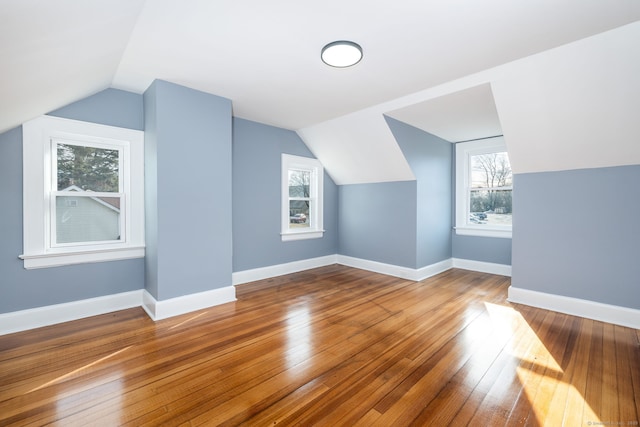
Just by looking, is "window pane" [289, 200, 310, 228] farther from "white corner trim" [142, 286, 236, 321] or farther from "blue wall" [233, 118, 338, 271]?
"white corner trim" [142, 286, 236, 321]

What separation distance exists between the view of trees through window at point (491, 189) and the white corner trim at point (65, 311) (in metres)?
5.34

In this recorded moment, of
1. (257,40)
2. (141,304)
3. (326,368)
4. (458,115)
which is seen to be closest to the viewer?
(326,368)

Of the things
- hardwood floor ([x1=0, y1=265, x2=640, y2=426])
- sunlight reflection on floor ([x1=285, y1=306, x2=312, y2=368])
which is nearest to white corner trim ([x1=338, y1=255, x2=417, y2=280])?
hardwood floor ([x1=0, y1=265, x2=640, y2=426])

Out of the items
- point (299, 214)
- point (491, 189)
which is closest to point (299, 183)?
point (299, 214)

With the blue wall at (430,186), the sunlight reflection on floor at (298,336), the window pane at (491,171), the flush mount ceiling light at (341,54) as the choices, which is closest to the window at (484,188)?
the window pane at (491,171)

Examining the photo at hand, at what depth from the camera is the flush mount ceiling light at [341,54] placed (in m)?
2.21

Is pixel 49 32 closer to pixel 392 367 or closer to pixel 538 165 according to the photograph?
pixel 392 367

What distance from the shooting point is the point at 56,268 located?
2.71m

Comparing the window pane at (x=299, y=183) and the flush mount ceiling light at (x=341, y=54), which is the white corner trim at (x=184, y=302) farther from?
the flush mount ceiling light at (x=341, y=54)

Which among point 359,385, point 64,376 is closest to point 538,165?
point 359,385

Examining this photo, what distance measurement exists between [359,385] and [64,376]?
2031 mm

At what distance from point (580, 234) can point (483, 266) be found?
1961mm

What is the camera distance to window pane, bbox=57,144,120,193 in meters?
2.78

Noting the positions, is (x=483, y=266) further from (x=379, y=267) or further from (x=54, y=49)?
(x=54, y=49)
